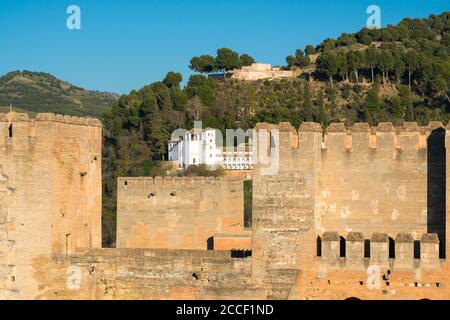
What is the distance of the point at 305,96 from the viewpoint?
76000 mm

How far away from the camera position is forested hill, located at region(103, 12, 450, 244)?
6437 cm

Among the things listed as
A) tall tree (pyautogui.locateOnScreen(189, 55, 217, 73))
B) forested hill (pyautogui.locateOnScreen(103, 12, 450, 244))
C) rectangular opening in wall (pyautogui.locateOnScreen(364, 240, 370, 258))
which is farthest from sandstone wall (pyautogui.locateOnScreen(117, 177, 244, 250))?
tall tree (pyautogui.locateOnScreen(189, 55, 217, 73))

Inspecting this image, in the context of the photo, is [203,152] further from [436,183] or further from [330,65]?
[436,183]

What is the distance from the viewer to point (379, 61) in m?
80.9

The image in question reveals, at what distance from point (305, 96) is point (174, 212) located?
2180 inches

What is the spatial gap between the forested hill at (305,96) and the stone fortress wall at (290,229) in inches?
1066

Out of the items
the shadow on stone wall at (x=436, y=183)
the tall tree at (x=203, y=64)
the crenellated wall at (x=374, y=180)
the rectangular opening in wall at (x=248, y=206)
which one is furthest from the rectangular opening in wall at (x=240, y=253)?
the tall tree at (x=203, y=64)

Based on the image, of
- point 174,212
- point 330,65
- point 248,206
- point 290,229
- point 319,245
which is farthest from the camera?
point 330,65

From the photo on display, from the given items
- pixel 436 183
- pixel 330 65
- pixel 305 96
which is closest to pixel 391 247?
pixel 436 183

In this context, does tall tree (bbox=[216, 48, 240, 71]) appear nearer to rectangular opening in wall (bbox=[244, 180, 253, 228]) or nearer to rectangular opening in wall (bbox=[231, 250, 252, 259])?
rectangular opening in wall (bbox=[244, 180, 253, 228])

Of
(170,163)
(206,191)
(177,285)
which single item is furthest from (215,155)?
(177,285)

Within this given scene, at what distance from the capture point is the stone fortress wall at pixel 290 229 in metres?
15.5

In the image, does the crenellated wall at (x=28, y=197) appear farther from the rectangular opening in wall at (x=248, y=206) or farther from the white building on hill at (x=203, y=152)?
the white building on hill at (x=203, y=152)

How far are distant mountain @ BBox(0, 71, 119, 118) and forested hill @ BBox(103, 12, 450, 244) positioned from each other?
1882 cm
